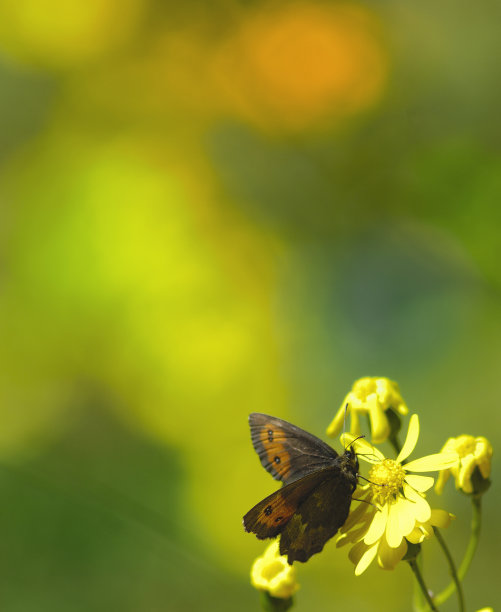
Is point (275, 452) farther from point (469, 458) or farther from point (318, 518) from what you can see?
point (469, 458)

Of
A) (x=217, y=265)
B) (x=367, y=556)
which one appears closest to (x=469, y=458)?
(x=367, y=556)

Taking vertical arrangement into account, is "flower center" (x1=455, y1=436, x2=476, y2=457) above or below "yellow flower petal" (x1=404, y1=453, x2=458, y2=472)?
above

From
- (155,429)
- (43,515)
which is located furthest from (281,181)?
(43,515)

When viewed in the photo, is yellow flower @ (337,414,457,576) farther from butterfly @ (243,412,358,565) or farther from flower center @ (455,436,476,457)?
flower center @ (455,436,476,457)

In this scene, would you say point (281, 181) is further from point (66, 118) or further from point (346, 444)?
point (346, 444)

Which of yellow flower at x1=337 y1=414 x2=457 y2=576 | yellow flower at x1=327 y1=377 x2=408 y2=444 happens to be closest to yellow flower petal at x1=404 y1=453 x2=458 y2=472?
yellow flower at x1=337 y1=414 x2=457 y2=576

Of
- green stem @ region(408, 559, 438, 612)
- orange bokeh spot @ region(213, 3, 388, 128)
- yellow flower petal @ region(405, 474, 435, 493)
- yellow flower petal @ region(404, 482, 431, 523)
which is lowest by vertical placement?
green stem @ region(408, 559, 438, 612)

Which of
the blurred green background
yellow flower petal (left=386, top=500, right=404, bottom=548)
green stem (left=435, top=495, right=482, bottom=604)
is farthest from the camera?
the blurred green background
